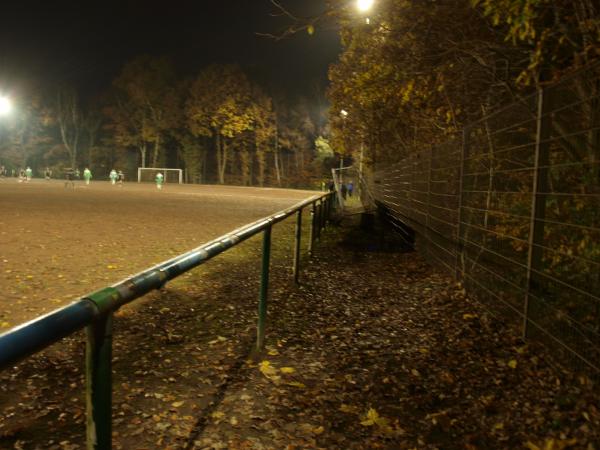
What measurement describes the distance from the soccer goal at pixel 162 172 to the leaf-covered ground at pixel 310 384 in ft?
188

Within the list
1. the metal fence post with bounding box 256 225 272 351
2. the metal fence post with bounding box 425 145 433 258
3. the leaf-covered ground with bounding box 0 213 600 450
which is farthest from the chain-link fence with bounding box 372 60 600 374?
the metal fence post with bounding box 256 225 272 351

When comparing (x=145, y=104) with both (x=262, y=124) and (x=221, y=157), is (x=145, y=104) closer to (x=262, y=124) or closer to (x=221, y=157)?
(x=221, y=157)

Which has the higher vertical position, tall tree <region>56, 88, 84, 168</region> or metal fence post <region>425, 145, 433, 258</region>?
tall tree <region>56, 88, 84, 168</region>

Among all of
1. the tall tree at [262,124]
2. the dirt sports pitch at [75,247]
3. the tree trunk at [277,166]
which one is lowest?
the dirt sports pitch at [75,247]

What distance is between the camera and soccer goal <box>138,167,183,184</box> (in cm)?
6107

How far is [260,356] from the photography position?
4512 millimetres

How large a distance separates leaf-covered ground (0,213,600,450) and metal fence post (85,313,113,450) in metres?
1.28

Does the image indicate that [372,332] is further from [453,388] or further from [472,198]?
[472,198]

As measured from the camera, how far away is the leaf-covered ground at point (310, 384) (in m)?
3.10

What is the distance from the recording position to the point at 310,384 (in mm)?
3941

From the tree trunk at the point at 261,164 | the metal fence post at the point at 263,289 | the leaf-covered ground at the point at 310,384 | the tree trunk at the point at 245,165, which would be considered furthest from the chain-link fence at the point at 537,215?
the tree trunk at the point at 245,165

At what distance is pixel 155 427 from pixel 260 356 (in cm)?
150

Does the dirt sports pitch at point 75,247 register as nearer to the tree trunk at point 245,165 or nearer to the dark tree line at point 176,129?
the dark tree line at point 176,129

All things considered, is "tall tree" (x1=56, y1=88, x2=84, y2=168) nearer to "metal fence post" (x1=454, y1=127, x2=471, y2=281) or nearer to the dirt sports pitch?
the dirt sports pitch
